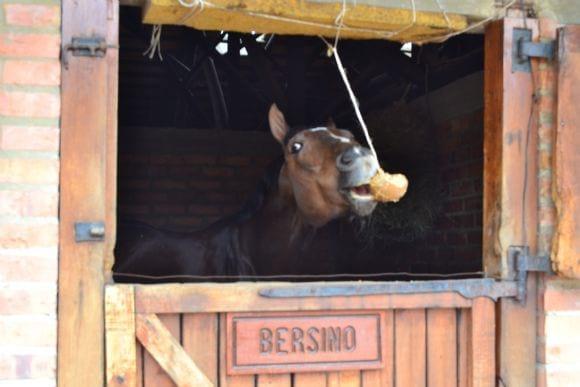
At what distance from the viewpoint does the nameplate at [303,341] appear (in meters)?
3.18

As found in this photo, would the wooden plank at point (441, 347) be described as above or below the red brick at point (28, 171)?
below

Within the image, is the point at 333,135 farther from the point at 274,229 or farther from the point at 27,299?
the point at 27,299

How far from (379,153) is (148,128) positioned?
93.0 inches

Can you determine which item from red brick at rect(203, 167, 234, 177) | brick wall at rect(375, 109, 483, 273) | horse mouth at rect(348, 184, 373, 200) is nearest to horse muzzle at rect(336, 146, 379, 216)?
horse mouth at rect(348, 184, 373, 200)

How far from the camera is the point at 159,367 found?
312 centimetres

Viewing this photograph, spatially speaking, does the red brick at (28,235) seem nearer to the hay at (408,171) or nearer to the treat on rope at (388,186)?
the treat on rope at (388,186)

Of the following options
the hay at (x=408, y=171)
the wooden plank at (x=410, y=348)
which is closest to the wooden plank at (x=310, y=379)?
the wooden plank at (x=410, y=348)

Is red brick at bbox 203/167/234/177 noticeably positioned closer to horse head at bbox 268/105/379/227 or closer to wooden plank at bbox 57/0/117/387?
horse head at bbox 268/105/379/227

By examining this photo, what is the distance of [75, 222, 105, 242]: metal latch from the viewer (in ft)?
9.70

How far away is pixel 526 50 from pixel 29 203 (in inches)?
81.3

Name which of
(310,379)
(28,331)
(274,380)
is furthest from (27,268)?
(310,379)

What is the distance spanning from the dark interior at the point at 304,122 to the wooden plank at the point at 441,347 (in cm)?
188

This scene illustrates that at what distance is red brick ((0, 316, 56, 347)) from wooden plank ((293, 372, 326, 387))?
0.94m

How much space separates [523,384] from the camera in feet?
11.4
